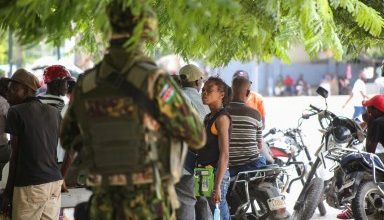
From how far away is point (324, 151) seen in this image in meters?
11.0

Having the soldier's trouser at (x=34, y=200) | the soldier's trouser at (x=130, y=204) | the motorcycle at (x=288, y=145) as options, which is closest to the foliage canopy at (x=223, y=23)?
the soldier's trouser at (x=130, y=204)

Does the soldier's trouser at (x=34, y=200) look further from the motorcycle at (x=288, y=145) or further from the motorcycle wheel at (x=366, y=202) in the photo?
the motorcycle at (x=288, y=145)

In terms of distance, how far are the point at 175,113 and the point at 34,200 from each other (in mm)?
2880

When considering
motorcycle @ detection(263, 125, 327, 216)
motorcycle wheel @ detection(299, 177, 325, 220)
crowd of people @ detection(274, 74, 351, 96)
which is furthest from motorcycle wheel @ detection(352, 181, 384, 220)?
crowd of people @ detection(274, 74, 351, 96)

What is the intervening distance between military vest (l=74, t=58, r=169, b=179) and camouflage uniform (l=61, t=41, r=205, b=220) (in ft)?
0.07

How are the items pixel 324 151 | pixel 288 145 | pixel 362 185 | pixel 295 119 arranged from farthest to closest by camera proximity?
pixel 295 119
pixel 288 145
pixel 324 151
pixel 362 185

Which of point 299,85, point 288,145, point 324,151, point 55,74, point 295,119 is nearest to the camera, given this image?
point 55,74

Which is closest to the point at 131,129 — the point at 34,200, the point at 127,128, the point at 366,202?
the point at 127,128

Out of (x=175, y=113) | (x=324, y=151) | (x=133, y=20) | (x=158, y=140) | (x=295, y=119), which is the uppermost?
(x=133, y=20)

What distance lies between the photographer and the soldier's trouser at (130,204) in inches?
189

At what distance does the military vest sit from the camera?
475 centimetres

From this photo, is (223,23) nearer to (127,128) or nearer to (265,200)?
(127,128)

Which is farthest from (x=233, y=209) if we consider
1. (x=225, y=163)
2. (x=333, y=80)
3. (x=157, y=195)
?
(x=333, y=80)

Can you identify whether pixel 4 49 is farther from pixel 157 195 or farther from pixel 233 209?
pixel 157 195
